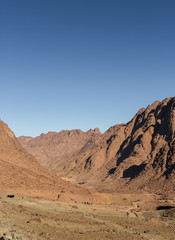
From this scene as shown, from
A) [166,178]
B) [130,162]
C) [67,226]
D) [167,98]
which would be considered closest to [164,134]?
[130,162]

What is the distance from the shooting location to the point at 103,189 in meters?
70.1

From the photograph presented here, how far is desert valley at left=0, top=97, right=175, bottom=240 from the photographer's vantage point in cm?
1729

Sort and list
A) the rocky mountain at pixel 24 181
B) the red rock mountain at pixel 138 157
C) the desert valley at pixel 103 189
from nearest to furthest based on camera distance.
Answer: the desert valley at pixel 103 189 < the rocky mountain at pixel 24 181 < the red rock mountain at pixel 138 157

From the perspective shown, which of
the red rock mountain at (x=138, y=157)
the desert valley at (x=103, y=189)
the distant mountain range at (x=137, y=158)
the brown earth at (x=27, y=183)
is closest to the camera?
the desert valley at (x=103, y=189)

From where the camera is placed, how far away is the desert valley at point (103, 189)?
17.3 metres

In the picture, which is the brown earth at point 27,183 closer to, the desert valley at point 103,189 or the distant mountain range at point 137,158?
the desert valley at point 103,189

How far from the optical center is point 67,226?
1748 centimetres

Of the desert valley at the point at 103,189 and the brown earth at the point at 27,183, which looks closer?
the desert valley at the point at 103,189

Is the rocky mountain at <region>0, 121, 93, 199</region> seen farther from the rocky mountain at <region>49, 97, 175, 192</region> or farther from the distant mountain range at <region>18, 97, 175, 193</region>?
the rocky mountain at <region>49, 97, 175, 192</region>

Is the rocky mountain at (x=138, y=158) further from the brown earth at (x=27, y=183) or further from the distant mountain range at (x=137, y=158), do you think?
the brown earth at (x=27, y=183)

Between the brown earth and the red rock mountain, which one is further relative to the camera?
the red rock mountain

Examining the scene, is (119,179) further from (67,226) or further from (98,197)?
(67,226)

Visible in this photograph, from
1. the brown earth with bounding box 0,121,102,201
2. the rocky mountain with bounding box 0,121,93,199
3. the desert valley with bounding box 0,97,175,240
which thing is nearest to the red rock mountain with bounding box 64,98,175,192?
the desert valley with bounding box 0,97,175,240


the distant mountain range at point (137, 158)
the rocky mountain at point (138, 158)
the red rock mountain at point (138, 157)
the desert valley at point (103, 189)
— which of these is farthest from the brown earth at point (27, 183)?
→ the red rock mountain at point (138, 157)
